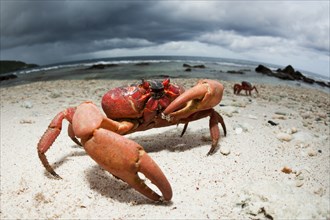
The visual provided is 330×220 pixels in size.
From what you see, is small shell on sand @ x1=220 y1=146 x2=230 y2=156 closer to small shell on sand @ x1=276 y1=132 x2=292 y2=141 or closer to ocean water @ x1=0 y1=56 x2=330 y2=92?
small shell on sand @ x1=276 y1=132 x2=292 y2=141

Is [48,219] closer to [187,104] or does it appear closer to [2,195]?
[2,195]

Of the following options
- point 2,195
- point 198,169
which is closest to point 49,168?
point 2,195

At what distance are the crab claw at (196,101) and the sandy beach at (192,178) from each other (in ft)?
2.01

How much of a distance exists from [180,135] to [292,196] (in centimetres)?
236

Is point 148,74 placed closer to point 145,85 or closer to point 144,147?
point 144,147

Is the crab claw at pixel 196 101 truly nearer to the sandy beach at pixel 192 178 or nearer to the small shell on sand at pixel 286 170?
the sandy beach at pixel 192 178

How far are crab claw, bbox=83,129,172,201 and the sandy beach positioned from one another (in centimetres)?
31

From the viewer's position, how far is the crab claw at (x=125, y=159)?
249cm

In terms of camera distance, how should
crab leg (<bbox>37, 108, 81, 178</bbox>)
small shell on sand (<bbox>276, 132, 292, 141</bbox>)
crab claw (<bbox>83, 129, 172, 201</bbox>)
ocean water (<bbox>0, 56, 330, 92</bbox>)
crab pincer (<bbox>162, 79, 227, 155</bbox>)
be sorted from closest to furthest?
crab claw (<bbox>83, 129, 172, 201</bbox>) → crab pincer (<bbox>162, 79, 227, 155</bbox>) → crab leg (<bbox>37, 108, 81, 178</bbox>) → small shell on sand (<bbox>276, 132, 292, 141</bbox>) → ocean water (<bbox>0, 56, 330, 92</bbox>)

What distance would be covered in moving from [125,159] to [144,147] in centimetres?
184

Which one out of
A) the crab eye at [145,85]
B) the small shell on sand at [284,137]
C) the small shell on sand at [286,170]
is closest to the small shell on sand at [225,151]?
the small shell on sand at [286,170]

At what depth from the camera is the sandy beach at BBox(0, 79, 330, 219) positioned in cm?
266

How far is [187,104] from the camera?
3639 mm

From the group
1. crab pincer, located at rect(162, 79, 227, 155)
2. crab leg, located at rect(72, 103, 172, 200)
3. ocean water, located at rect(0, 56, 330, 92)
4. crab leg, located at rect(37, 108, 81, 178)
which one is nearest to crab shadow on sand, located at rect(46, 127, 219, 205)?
crab leg, located at rect(37, 108, 81, 178)
